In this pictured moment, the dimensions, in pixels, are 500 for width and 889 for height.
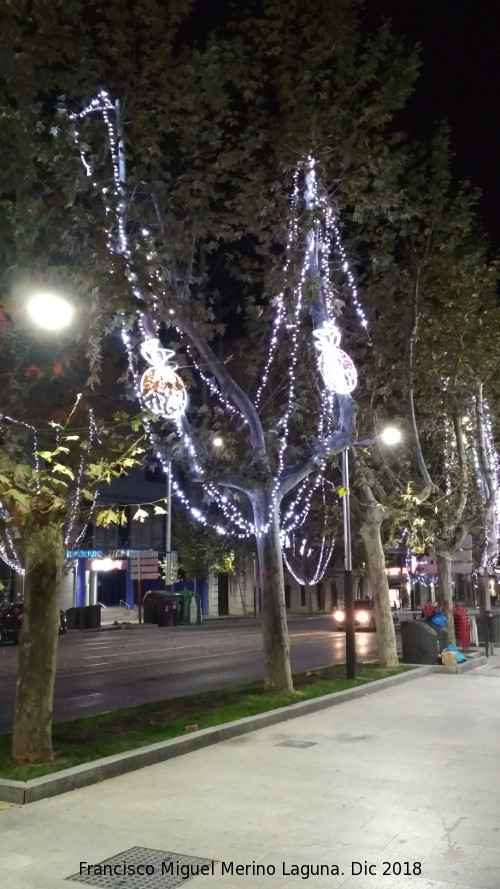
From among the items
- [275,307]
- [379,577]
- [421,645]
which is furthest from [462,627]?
[275,307]

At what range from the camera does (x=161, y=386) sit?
12.2 metres

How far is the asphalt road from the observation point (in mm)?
14391

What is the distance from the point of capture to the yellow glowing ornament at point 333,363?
44.2ft

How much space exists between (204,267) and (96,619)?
996 inches

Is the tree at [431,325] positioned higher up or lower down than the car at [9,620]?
higher up

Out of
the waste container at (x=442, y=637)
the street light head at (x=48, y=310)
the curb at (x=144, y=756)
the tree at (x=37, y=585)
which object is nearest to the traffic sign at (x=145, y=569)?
the waste container at (x=442, y=637)

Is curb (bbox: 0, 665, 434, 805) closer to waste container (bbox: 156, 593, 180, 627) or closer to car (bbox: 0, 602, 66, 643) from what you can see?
car (bbox: 0, 602, 66, 643)

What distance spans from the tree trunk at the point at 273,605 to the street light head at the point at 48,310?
6.06 m

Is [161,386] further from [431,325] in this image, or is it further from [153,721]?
[431,325]

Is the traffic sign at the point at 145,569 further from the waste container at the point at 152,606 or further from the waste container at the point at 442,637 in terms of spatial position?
the waste container at the point at 442,637

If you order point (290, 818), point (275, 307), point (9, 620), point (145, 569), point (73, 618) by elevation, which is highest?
point (275, 307)

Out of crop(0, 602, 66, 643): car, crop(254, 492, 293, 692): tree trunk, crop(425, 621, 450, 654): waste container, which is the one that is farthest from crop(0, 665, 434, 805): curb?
crop(0, 602, 66, 643): car

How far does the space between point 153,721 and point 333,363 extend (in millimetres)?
6234

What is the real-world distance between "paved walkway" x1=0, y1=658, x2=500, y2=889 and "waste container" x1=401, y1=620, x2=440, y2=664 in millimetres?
7910
